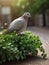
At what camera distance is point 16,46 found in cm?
561

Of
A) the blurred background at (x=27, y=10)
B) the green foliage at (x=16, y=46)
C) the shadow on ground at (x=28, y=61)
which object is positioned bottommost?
the blurred background at (x=27, y=10)

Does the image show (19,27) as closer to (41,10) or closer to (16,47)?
(16,47)

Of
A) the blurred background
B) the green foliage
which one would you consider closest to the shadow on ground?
the green foliage

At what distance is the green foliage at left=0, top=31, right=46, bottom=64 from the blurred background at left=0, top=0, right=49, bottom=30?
46.5ft

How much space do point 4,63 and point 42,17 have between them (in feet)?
66.5

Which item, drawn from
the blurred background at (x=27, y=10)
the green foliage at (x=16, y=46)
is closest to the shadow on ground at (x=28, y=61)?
the green foliage at (x=16, y=46)

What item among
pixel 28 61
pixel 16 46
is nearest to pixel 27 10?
pixel 28 61

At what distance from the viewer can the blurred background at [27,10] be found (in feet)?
70.7

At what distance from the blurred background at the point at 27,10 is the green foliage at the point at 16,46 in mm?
14185

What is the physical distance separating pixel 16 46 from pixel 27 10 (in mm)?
18274

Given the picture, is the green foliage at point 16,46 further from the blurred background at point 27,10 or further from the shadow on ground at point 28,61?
the blurred background at point 27,10

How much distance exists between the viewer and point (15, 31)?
6.07 m

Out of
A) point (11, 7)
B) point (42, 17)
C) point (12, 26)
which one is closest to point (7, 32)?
point (12, 26)

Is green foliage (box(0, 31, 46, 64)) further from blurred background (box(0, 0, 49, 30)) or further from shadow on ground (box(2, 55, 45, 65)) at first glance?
blurred background (box(0, 0, 49, 30))
